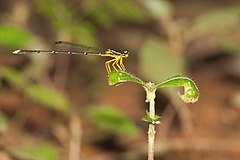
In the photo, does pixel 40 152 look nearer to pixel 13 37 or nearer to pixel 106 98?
pixel 13 37

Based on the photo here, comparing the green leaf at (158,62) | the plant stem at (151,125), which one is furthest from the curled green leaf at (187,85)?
the green leaf at (158,62)

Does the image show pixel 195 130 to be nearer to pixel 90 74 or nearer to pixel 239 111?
pixel 239 111

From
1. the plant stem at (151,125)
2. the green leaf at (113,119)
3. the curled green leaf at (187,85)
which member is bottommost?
the plant stem at (151,125)

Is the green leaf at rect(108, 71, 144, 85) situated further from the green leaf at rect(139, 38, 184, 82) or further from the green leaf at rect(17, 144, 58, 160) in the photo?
the green leaf at rect(139, 38, 184, 82)

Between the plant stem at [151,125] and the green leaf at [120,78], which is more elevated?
the green leaf at [120,78]

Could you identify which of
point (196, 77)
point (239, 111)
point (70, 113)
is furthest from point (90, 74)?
point (70, 113)

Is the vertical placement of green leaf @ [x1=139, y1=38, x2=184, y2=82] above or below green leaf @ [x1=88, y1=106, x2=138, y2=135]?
above

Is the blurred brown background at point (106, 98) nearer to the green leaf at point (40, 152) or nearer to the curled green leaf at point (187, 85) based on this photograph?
the green leaf at point (40, 152)

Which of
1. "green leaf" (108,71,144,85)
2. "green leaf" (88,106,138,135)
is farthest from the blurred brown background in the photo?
"green leaf" (108,71,144,85)
